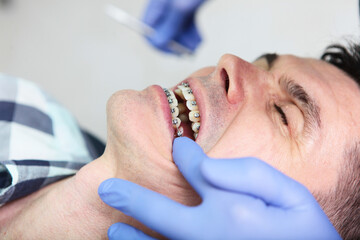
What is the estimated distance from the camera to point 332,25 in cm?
145

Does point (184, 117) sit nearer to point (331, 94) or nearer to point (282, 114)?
point (282, 114)

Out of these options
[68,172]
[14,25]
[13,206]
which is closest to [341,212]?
[68,172]

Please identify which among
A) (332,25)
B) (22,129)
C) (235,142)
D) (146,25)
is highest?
(332,25)

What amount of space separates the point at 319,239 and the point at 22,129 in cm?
90

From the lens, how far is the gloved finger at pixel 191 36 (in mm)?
1662

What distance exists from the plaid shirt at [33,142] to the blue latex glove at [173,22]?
0.54 metres

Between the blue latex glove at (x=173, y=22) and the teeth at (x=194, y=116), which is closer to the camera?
the teeth at (x=194, y=116)

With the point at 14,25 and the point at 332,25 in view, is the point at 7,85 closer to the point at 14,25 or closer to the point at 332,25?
the point at 14,25

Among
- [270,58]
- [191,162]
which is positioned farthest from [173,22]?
[191,162]

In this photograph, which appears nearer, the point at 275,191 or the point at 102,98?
the point at 275,191

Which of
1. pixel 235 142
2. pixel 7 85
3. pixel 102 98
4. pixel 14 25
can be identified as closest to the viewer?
pixel 235 142

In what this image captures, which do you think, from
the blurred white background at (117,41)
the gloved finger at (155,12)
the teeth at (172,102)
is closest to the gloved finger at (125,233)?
the teeth at (172,102)

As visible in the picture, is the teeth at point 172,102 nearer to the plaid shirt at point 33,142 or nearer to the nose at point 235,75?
the nose at point 235,75

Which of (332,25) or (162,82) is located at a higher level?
(332,25)
